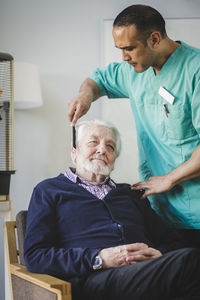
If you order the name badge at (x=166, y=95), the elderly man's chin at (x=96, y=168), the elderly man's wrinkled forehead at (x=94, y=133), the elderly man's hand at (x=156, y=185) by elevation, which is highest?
the name badge at (x=166, y=95)

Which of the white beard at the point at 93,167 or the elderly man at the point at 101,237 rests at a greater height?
the white beard at the point at 93,167

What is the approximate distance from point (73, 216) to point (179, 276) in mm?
566

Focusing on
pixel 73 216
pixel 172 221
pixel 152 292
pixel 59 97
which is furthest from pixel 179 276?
pixel 59 97

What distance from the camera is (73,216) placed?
178cm

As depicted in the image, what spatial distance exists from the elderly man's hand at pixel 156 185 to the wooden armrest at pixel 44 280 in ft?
2.06

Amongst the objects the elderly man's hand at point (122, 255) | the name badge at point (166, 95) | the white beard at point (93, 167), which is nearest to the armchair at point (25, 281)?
the elderly man's hand at point (122, 255)

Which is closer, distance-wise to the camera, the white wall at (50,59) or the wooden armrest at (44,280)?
the wooden armrest at (44,280)

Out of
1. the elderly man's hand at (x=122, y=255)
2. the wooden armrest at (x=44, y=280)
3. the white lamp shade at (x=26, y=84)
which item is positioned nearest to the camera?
the wooden armrest at (x=44, y=280)

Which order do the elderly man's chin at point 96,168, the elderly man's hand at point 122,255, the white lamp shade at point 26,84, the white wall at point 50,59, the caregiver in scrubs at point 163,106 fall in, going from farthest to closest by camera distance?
the white wall at point 50,59 < the white lamp shade at point 26,84 < the elderly man's chin at point 96,168 < the caregiver in scrubs at point 163,106 < the elderly man's hand at point 122,255

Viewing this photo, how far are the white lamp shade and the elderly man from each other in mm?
772

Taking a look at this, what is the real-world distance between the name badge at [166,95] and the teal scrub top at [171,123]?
1 cm

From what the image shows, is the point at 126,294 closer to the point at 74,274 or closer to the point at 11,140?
the point at 74,274

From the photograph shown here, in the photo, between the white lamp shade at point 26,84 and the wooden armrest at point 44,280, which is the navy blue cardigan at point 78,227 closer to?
the wooden armrest at point 44,280

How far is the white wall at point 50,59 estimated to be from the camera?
300 centimetres
